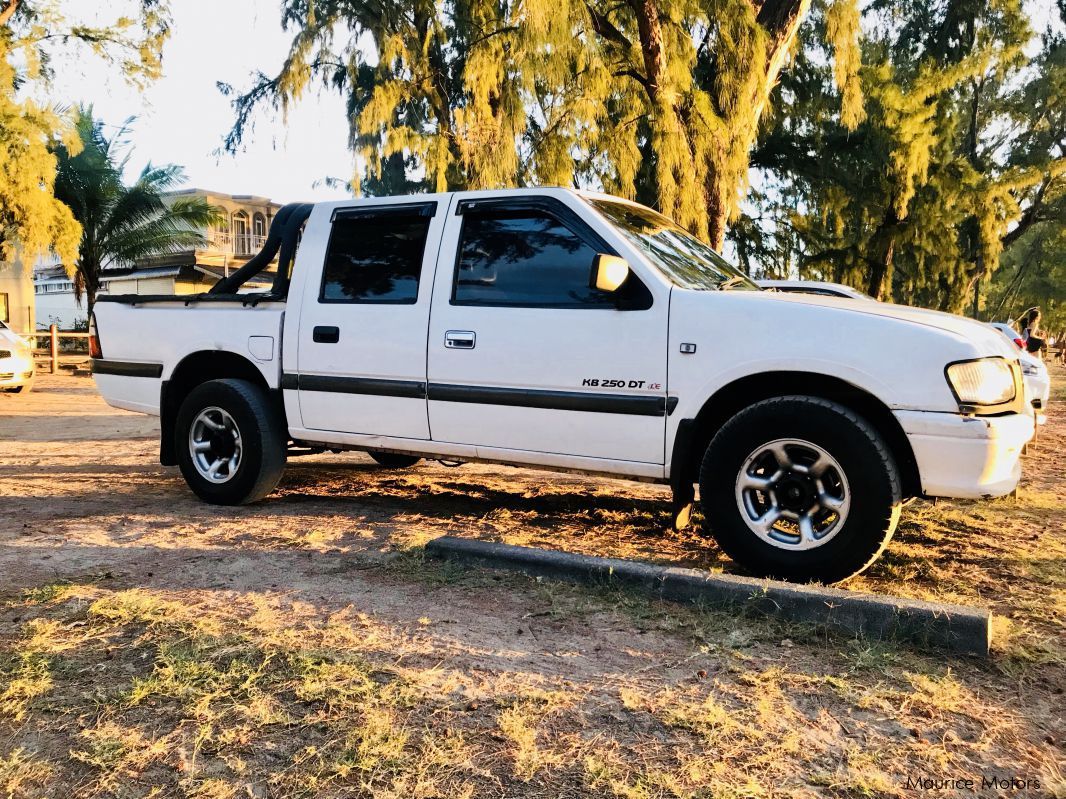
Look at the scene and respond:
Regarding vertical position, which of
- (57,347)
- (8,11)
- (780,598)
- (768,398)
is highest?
(8,11)

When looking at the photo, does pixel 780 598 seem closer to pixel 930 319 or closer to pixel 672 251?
pixel 930 319

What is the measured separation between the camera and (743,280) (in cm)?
478

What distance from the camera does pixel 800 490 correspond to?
3686 mm

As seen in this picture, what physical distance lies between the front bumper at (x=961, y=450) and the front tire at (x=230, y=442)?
365 centimetres

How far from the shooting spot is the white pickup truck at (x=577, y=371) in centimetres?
354

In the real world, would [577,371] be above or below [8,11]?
below

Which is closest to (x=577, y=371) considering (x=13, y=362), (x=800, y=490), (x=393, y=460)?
(x=800, y=490)

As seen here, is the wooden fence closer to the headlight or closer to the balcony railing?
the balcony railing

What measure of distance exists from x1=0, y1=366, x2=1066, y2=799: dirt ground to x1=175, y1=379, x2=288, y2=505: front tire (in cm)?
44

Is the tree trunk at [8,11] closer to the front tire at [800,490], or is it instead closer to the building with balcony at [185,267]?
the building with balcony at [185,267]

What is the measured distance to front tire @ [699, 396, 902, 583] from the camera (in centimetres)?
351

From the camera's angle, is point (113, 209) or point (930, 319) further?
point (113, 209)

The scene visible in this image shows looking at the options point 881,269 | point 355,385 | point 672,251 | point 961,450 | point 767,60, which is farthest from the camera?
point 881,269

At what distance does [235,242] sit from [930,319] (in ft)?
114
